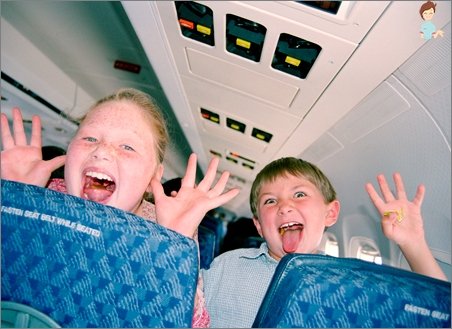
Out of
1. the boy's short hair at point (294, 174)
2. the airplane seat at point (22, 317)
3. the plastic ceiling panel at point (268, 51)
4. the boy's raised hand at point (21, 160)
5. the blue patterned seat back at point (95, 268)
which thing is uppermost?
the plastic ceiling panel at point (268, 51)

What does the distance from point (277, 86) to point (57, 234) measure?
6.69ft

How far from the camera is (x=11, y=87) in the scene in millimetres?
3684

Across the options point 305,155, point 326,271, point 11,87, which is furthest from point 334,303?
point 11,87

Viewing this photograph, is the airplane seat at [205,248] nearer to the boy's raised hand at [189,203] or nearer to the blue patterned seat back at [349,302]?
the boy's raised hand at [189,203]

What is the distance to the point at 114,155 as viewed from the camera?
4.32 feet

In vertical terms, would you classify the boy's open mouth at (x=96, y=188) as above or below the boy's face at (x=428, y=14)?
below

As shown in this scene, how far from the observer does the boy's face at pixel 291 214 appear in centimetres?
165

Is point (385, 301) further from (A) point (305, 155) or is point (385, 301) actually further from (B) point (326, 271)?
(A) point (305, 155)

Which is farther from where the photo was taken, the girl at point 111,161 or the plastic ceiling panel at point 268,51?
the plastic ceiling panel at point 268,51

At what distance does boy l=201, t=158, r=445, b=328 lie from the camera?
1.44 m

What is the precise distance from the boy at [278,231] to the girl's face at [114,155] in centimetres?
69

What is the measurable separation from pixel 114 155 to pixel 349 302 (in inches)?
44.3

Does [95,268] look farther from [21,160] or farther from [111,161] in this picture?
[21,160]

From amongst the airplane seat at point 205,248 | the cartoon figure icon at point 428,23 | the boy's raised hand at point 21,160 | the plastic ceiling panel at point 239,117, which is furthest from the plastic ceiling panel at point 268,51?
the airplane seat at point 205,248
